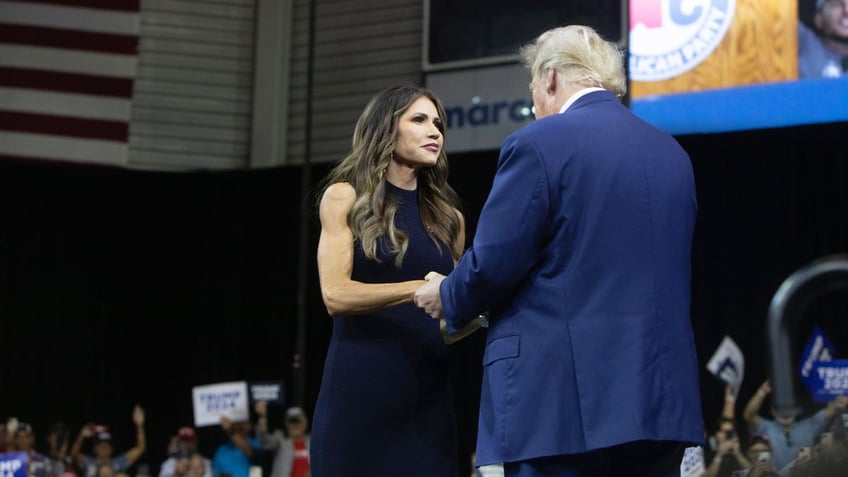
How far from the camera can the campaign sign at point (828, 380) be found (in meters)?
6.56

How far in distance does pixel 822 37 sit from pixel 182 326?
644cm

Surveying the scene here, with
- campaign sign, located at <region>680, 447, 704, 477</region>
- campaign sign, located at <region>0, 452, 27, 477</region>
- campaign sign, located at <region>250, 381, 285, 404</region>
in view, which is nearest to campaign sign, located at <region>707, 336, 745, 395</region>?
campaign sign, located at <region>680, 447, 704, 477</region>

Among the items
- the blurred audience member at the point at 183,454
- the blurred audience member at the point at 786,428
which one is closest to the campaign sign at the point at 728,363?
the blurred audience member at the point at 786,428

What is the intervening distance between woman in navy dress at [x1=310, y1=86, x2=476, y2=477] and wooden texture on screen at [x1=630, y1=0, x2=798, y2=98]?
5157 mm

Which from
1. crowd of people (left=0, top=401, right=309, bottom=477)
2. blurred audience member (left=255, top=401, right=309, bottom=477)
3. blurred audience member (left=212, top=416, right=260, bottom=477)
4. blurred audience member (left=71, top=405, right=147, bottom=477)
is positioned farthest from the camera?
blurred audience member (left=71, top=405, right=147, bottom=477)

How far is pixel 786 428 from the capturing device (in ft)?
22.6

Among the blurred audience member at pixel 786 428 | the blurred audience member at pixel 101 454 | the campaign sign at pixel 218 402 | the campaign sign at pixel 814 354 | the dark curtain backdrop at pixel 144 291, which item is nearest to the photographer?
the blurred audience member at pixel 786 428

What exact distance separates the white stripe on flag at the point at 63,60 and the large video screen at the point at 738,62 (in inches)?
217

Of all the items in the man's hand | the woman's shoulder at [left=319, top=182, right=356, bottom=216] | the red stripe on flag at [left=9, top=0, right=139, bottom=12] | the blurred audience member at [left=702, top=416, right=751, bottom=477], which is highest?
the red stripe on flag at [left=9, top=0, right=139, bottom=12]

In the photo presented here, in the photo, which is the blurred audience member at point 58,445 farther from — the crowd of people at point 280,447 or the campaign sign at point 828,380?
the campaign sign at point 828,380

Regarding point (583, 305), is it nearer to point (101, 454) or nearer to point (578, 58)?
point (578, 58)

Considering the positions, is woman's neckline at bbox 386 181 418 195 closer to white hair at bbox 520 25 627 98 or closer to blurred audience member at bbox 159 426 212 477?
white hair at bbox 520 25 627 98

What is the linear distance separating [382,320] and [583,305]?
648 millimetres

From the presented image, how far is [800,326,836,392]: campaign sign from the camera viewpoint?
6898mm
